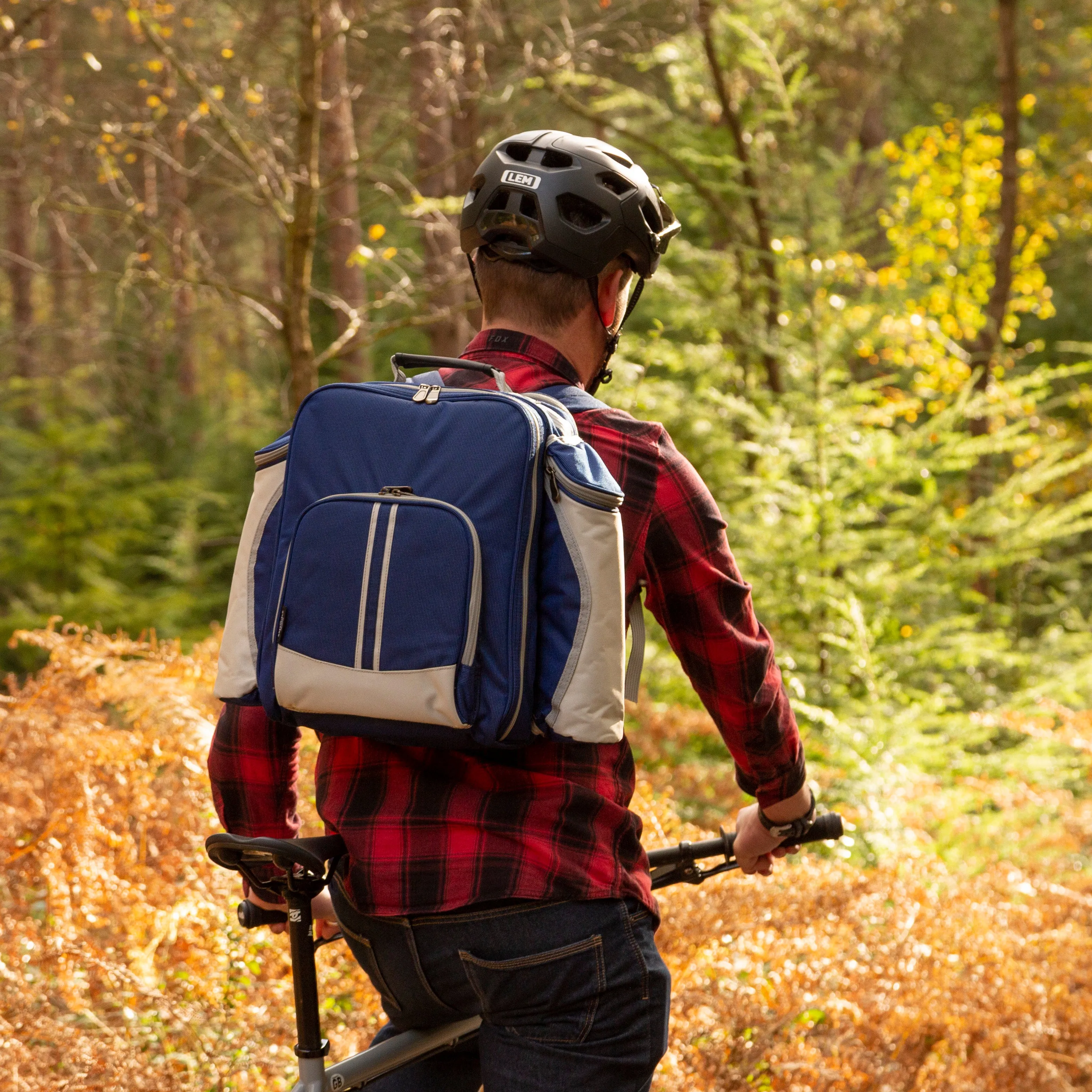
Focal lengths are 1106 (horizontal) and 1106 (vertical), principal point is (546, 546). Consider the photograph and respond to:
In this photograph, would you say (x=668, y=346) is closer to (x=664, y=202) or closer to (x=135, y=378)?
(x=664, y=202)

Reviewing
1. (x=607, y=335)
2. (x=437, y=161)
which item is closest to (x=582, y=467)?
(x=607, y=335)

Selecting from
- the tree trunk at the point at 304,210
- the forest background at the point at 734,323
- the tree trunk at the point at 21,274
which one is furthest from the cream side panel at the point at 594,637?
the tree trunk at the point at 21,274

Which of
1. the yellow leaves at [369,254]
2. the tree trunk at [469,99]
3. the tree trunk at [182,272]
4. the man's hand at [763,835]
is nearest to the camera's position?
the man's hand at [763,835]

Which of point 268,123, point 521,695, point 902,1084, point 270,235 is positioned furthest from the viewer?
point 270,235

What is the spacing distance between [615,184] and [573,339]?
34cm

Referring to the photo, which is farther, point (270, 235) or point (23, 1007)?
point (270, 235)

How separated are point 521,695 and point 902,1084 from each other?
93.7 inches

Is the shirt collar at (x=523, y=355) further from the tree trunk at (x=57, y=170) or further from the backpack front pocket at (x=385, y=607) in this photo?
the tree trunk at (x=57, y=170)

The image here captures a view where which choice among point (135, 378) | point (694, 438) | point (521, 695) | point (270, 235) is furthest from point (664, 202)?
point (270, 235)

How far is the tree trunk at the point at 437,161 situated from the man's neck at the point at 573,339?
416cm

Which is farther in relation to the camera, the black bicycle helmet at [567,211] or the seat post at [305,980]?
the black bicycle helmet at [567,211]

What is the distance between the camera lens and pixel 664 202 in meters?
2.04

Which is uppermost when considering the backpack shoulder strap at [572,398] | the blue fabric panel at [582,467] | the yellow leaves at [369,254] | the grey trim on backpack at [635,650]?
the backpack shoulder strap at [572,398]

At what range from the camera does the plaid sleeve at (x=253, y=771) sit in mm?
1798
